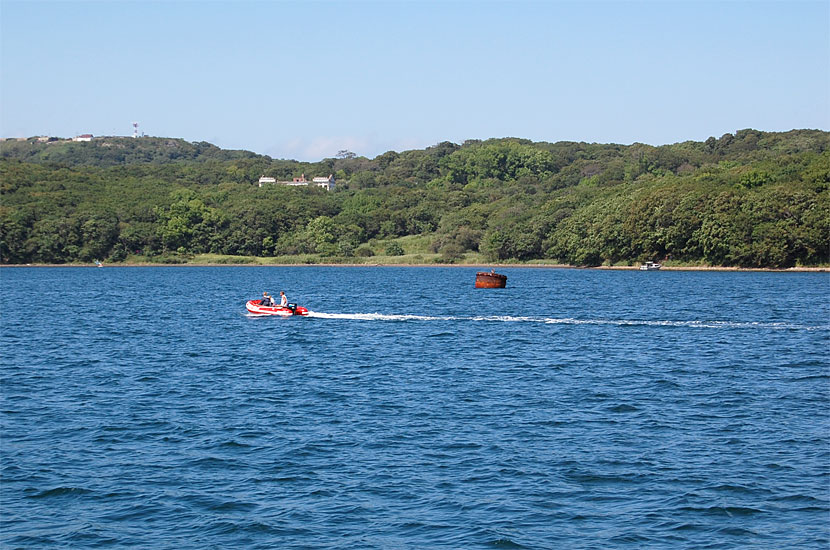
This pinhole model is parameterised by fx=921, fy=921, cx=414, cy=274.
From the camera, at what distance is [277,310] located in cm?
7438

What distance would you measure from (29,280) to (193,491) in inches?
5686

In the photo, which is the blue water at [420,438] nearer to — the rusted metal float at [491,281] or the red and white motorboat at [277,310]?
the red and white motorboat at [277,310]

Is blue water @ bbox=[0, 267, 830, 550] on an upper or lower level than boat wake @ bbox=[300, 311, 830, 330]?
lower

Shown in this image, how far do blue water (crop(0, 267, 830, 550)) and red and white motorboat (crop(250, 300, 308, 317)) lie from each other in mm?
10497

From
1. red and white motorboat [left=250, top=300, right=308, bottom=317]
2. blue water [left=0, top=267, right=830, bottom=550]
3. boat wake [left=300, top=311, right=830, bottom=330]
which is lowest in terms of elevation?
blue water [left=0, top=267, right=830, bottom=550]

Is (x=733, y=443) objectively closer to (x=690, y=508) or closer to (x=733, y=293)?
(x=690, y=508)

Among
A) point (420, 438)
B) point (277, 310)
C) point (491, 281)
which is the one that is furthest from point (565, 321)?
point (491, 281)

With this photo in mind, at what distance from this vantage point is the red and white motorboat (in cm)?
7325

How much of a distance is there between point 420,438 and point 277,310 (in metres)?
46.6

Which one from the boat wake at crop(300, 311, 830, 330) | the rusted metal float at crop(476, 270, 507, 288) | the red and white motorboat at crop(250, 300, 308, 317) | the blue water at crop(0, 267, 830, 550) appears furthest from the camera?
the rusted metal float at crop(476, 270, 507, 288)

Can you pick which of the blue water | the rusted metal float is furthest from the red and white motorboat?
the rusted metal float

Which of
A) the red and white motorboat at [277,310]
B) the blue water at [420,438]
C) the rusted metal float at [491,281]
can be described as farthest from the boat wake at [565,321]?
the rusted metal float at [491,281]

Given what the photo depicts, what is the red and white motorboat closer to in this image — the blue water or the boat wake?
the boat wake

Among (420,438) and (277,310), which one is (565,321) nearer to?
(277,310)
